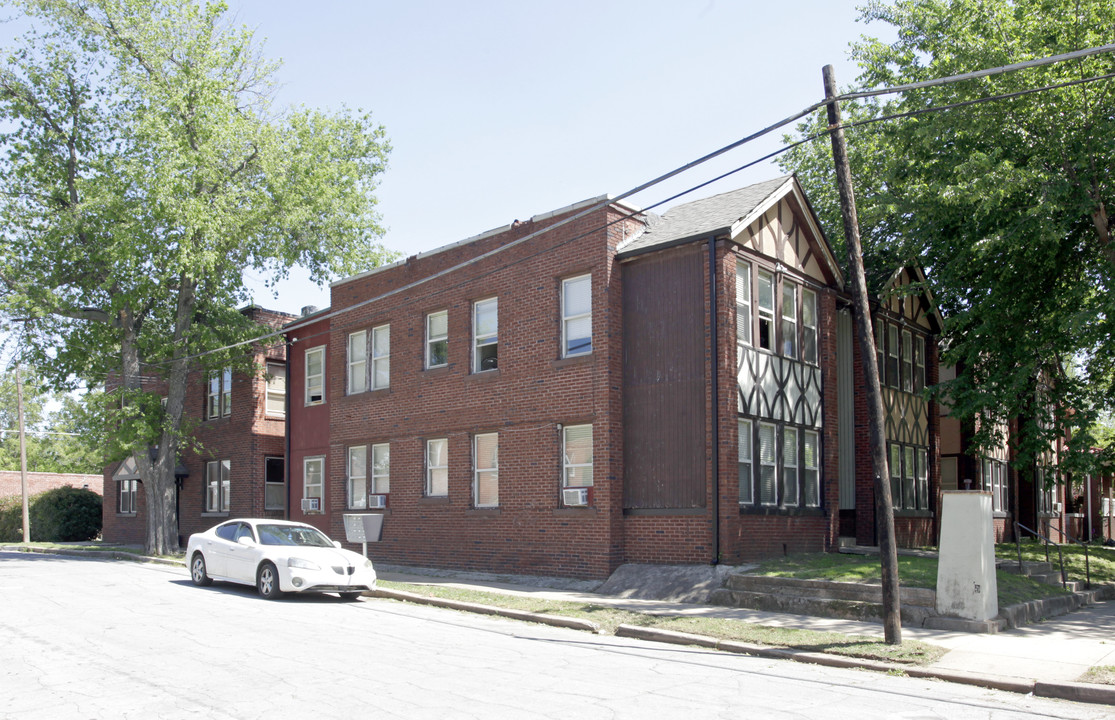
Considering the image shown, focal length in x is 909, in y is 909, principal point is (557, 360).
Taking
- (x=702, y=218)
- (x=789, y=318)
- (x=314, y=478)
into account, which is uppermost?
(x=702, y=218)

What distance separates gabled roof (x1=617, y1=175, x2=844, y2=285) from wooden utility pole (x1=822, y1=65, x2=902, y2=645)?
5.00m

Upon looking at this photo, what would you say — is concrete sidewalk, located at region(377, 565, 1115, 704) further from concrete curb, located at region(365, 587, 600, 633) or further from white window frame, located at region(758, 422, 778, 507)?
white window frame, located at region(758, 422, 778, 507)

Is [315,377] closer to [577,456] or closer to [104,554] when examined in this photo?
[104,554]

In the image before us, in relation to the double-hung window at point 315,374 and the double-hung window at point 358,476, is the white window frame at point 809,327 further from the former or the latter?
the double-hung window at point 315,374

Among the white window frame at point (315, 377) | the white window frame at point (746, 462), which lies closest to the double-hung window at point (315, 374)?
the white window frame at point (315, 377)

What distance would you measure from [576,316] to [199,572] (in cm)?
919

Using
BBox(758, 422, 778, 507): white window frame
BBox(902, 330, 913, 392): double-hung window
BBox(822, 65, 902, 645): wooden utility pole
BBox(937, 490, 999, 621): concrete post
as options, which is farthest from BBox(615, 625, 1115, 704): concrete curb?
BBox(902, 330, 913, 392): double-hung window

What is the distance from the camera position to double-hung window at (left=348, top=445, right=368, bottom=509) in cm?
2386

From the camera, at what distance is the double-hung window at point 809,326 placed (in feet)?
66.9

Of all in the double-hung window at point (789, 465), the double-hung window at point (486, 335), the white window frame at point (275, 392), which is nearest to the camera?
the double-hung window at point (789, 465)

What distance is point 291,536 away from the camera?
1709 cm

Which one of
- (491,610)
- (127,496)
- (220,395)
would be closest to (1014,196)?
(491,610)

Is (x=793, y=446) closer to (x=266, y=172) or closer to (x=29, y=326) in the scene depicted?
(x=266, y=172)

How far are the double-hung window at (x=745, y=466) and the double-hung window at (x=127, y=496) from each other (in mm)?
28037
